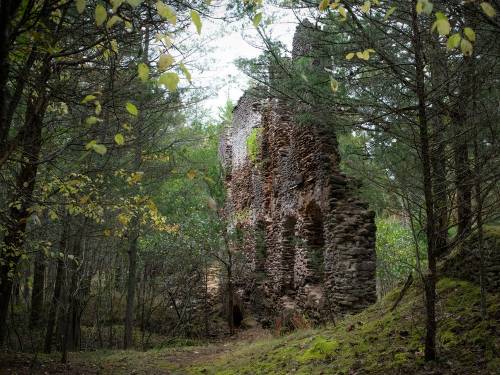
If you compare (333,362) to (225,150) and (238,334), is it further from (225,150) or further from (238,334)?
(225,150)

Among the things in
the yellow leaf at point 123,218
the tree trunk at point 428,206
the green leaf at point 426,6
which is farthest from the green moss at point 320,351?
the green leaf at point 426,6

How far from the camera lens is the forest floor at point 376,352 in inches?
165

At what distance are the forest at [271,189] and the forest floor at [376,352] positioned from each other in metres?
0.03

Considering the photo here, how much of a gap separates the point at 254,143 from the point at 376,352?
40.2 feet

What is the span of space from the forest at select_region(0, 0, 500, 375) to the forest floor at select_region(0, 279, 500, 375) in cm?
3

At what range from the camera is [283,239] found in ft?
44.5

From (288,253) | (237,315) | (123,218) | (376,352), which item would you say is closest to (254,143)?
(288,253)

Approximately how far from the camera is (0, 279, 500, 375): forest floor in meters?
4.18

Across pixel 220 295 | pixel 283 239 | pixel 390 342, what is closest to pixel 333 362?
pixel 390 342

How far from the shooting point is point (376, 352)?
5.00 metres

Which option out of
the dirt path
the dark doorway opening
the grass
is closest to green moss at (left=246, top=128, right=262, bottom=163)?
the dark doorway opening

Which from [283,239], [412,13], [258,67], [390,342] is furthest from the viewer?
[283,239]

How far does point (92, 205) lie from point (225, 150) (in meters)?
15.0

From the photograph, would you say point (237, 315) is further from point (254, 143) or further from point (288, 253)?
point (254, 143)
